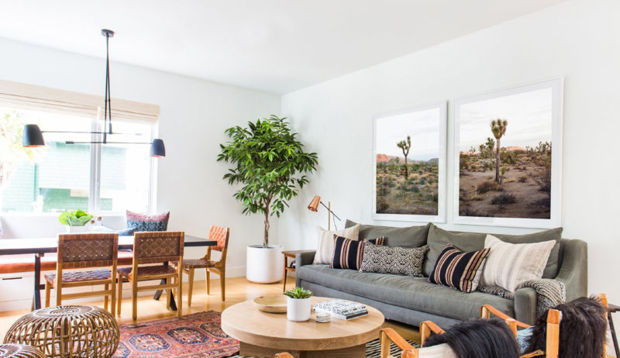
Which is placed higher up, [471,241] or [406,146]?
[406,146]

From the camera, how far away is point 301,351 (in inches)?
97.0

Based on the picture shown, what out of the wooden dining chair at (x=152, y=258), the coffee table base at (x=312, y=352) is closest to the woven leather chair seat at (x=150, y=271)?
the wooden dining chair at (x=152, y=258)

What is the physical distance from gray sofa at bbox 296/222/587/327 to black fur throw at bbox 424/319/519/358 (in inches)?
69.8

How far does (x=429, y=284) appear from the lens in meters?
3.60

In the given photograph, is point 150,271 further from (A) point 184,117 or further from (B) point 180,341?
(A) point 184,117

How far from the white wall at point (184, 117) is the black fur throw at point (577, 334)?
16.0 feet

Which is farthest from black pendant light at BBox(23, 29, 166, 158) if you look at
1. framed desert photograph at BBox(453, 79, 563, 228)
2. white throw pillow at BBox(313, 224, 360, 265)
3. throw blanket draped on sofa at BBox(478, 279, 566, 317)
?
throw blanket draped on sofa at BBox(478, 279, 566, 317)

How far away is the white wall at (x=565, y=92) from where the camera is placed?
3229 mm

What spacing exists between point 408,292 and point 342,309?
0.93 meters

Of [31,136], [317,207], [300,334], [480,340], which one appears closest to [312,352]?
[300,334]

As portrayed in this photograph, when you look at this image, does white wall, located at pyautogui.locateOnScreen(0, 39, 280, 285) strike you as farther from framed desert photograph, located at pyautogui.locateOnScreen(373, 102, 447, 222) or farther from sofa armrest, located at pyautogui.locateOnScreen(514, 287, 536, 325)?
sofa armrest, located at pyautogui.locateOnScreen(514, 287, 536, 325)

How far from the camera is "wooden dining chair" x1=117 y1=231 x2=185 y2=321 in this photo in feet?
12.7

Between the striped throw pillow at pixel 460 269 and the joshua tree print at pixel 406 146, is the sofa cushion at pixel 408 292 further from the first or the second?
the joshua tree print at pixel 406 146

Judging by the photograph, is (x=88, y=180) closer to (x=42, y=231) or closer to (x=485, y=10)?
(x=42, y=231)
